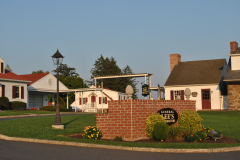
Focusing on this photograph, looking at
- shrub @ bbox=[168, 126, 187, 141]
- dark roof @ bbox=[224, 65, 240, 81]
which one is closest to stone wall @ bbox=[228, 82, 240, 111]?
dark roof @ bbox=[224, 65, 240, 81]

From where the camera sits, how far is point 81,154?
819 cm

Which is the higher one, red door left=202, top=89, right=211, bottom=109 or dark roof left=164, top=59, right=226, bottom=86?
dark roof left=164, top=59, right=226, bottom=86

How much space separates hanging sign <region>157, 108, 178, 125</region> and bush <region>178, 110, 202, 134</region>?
331mm

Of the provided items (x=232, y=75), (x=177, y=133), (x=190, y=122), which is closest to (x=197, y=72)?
(x=232, y=75)

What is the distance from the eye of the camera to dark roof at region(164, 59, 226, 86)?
33016 mm

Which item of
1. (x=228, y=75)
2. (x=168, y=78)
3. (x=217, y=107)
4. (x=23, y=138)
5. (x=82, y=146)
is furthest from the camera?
(x=168, y=78)

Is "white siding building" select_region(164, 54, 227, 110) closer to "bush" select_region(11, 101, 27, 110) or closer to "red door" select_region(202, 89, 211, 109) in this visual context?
"red door" select_region(202, 89, 211, 109)

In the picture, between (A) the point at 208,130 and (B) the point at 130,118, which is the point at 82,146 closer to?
(B) the point at 130,118

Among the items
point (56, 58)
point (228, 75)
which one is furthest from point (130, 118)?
point (228, 75)

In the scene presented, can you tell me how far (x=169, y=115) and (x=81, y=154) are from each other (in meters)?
4.86

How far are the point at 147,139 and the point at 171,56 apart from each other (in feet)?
90.9

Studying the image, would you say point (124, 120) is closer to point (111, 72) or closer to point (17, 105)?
point (17, 105)

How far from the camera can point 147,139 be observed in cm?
1096

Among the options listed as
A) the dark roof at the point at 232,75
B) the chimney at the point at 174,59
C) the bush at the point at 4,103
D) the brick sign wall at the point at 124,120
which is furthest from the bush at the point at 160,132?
the chimney at the point at 174,59
